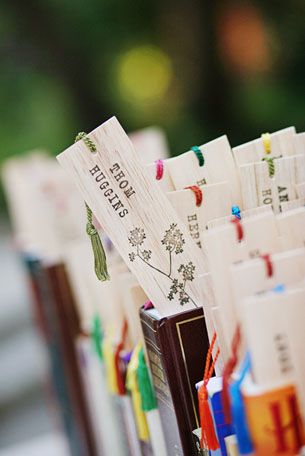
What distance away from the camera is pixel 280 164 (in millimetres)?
1552

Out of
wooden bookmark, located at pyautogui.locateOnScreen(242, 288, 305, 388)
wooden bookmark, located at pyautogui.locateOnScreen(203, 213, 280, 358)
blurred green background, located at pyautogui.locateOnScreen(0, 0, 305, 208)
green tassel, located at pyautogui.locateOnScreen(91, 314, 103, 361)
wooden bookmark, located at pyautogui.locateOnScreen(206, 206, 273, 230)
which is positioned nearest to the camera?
wooden bookmark, located at pyautogui.locateOnScreen(242, 288, 305, 388)

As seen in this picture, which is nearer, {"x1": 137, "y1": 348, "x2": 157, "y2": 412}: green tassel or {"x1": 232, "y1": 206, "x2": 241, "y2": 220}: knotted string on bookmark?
{"x1": 232, "y1": 206, "x2": 241, "y2": 220}: knotted string on bookmark

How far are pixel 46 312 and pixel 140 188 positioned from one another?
1.44 m

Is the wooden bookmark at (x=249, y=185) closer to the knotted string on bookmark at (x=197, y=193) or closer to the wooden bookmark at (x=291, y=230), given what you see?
the knotted string on bookmark at (x=197, y=193)

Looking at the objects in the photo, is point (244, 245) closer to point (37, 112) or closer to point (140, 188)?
point (140, 188)

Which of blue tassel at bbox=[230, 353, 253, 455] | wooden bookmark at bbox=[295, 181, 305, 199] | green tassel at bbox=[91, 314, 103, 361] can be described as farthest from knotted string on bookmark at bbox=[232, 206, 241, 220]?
green tassel at bbox=[91, 314, 103, 361]

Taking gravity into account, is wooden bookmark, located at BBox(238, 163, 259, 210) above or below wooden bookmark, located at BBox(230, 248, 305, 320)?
above

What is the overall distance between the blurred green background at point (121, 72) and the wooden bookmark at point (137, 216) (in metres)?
7.25

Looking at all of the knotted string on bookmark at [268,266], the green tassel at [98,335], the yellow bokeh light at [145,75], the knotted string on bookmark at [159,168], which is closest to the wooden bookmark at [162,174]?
the knotted string on bookmark at [159,168]

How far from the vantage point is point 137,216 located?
4.99 ft

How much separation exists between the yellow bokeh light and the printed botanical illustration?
8067 mm

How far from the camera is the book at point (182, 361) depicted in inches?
58.8

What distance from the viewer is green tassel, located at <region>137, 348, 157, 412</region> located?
1644 millimetres

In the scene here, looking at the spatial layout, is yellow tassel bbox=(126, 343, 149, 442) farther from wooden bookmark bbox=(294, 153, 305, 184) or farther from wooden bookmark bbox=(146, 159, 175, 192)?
wooden bookmark bbox=(294, 153, 305, 184)
